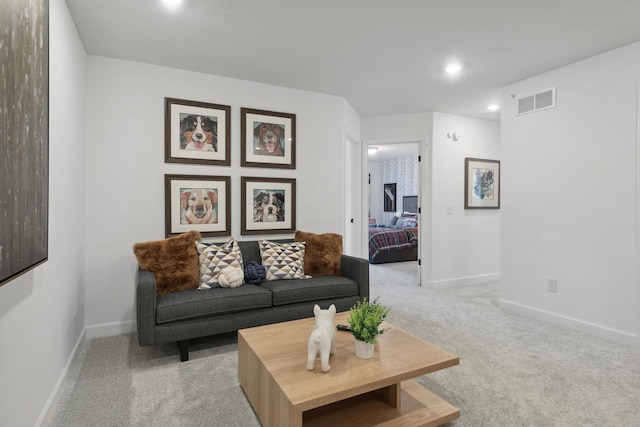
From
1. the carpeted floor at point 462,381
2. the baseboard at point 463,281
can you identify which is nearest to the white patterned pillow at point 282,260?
the carpeted floor at point 462,381

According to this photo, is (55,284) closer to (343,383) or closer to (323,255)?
(343,383)

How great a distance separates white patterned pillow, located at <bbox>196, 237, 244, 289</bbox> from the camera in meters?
2.86

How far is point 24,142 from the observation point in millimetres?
1333

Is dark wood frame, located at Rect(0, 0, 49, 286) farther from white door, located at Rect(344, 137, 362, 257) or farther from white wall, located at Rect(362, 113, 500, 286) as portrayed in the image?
white wall, located at Rect(362, 113, 500, 286)

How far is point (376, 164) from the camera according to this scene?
35.4ft

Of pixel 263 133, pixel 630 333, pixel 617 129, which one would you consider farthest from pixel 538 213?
pixel 263 133

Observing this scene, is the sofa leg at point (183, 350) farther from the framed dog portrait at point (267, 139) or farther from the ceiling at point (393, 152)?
the ceiling at point (393, 152)

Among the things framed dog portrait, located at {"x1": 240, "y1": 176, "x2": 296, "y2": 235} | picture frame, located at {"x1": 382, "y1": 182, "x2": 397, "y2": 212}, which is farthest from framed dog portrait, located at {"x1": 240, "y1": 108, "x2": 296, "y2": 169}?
picture frame, located at {"x1": 382, "y1": 182, "x2": 397, "y2": 212}

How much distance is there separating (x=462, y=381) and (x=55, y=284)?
8.41ft

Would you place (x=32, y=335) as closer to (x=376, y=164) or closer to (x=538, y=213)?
(x=538, y=213)

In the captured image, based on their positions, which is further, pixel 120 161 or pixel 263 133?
pixel 263 133

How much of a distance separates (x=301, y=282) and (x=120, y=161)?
1.97 metres

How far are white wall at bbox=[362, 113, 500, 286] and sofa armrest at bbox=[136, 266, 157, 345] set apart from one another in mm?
3632

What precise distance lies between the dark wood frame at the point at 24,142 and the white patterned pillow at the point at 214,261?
4.25 ft
